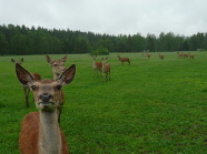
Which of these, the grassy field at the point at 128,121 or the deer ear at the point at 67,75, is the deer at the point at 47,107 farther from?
the grassy field at the point at 128,121

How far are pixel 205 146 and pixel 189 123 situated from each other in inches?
65.8

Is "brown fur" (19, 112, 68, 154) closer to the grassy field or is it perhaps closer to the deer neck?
the deer neck

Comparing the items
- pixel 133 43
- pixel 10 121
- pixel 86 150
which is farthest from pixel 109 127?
pixel 133 43

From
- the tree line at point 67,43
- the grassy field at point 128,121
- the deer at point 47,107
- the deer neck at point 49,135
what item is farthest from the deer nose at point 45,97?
the tree line at point 67,43

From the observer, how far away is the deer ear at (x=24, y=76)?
157 inches

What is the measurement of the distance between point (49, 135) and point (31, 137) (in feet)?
3.44

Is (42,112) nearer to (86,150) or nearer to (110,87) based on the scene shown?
(86,150)

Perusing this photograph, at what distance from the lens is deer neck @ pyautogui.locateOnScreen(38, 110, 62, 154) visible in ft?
12.3

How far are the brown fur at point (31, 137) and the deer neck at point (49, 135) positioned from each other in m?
0.42

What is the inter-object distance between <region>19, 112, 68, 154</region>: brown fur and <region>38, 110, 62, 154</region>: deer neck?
0.42 m

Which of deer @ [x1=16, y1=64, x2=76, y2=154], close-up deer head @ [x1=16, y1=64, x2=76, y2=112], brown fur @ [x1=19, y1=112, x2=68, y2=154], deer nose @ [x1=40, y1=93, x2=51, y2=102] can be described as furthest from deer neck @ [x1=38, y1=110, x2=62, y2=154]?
brown fur @ [x1=19, y1=112, x2=68, y2=154]

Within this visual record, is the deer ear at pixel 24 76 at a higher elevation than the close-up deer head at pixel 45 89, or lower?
higher

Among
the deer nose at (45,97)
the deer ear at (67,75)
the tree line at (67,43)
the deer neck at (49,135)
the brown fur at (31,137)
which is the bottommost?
the brown fur at (31,137)

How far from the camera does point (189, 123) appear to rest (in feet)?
26.4
